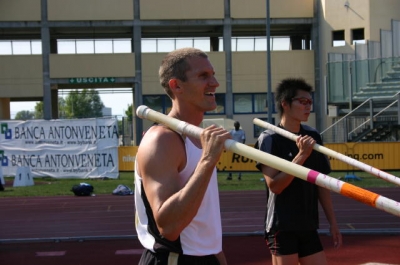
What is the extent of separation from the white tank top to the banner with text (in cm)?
2046

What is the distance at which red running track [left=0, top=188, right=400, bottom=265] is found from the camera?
9117mm

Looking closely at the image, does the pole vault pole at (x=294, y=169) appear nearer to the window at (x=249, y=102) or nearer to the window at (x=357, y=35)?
the window at (x=357, y=35)

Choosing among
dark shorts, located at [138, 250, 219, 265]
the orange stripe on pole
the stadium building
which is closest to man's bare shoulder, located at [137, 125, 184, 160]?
dark shorts, located at [138, 250, 219, 265]

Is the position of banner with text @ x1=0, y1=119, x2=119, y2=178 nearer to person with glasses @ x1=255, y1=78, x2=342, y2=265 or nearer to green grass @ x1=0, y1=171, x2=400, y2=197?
green grass @ x1=0, y1=171, x2=400, y2=197

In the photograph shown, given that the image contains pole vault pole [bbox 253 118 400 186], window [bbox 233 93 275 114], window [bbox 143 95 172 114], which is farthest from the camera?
window [bbox 233 93 275 114]

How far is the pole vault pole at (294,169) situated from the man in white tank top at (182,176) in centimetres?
5

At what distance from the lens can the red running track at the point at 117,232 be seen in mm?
9117

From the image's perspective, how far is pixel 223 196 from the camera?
16531 mm

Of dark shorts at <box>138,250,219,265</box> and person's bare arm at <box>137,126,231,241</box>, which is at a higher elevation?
person's bare arm at <box>137,126,231,241</box>

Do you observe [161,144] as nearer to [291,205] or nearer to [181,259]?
[181,259]

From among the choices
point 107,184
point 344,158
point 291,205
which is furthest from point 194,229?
point 107,184

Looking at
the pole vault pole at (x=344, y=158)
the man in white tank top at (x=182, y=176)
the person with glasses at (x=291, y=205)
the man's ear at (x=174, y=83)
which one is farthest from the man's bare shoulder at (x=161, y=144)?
the person with glasses at (x=291, y=205)

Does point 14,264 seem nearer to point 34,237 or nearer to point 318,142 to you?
point 34,237

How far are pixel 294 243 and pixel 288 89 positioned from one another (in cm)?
112
